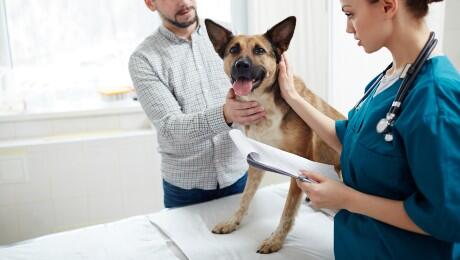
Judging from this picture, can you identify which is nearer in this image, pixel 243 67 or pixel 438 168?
pixel 438 168

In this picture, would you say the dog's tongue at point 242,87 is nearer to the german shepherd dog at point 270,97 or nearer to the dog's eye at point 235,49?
the german shepherd dog at point 270,97

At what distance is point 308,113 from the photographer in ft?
3.97

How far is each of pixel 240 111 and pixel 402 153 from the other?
63 cm

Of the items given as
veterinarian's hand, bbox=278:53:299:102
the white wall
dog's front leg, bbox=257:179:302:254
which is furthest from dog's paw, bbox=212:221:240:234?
the white wall

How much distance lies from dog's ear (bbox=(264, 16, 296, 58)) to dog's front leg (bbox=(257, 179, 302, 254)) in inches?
19.1

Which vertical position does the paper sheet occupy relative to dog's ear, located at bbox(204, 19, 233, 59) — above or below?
below

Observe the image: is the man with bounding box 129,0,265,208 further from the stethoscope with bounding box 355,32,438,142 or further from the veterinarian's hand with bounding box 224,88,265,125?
the stethoscope with bounding box 355,32,438,142

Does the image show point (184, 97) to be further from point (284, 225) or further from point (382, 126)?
point (382, 126)

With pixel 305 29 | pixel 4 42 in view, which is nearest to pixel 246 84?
pixel 305 29

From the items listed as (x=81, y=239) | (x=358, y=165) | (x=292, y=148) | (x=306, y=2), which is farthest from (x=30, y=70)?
(x=358, y=165)

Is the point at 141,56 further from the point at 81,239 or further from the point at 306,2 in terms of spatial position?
the point at 306,2

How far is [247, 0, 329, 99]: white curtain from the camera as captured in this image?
2531 mm

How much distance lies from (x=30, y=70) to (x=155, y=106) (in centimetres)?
163

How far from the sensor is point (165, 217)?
1525mm
